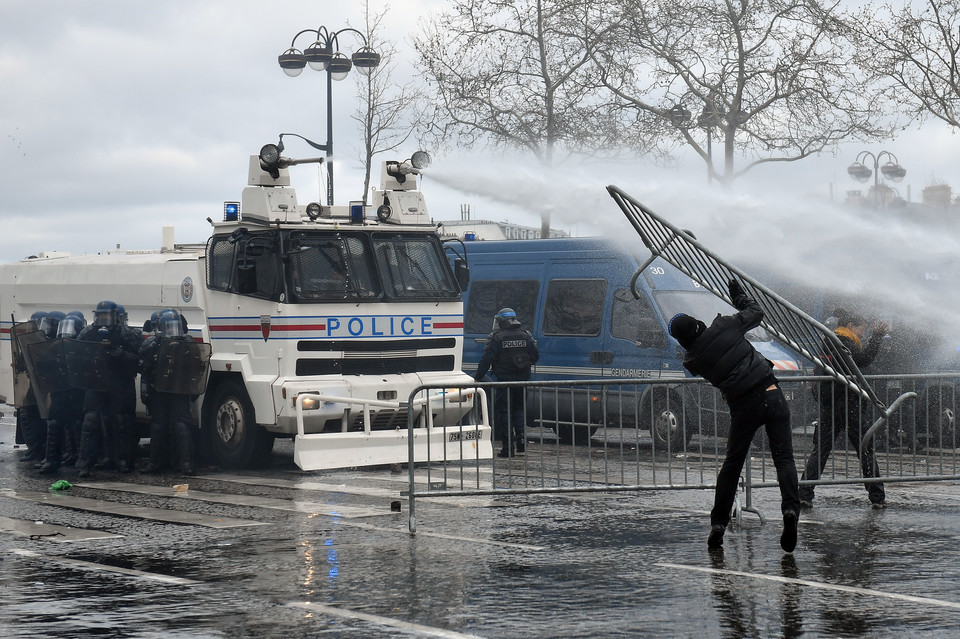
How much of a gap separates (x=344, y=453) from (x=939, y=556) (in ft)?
21.5

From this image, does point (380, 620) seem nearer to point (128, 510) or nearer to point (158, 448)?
Answer: point (128, 510)

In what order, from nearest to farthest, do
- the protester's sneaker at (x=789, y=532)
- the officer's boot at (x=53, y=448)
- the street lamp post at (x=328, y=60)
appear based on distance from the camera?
the protester's sneaker at (x=789, y=532) < the officer's boot at (x=53, y=448) < the street lamp post at (x=328, y=60)

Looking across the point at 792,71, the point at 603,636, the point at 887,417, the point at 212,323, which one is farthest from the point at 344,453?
the point at 792,71

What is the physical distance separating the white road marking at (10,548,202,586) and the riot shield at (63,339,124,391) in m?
4.78

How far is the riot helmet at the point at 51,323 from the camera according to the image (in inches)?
593

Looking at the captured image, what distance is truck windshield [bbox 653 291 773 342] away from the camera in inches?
622

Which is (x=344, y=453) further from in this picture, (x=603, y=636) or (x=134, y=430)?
(x=603, y=636)

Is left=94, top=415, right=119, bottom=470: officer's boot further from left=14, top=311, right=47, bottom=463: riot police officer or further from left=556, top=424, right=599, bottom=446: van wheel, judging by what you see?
left=556, top=424, right=599, bottom=446: van wheel

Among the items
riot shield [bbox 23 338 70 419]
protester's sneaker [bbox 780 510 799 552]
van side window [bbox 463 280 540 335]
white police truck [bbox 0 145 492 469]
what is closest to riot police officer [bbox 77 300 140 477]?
riot shield [bbox 23 338 70 419]

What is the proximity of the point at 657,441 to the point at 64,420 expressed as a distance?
7169mm

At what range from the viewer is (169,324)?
14.0 meters

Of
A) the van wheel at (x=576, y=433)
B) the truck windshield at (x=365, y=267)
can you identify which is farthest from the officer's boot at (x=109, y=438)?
the van wheel at (x=576, y=433)

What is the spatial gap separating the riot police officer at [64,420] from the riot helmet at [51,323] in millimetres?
792

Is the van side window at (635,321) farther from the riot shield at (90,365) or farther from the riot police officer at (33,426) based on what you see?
the riot police officer at (33,426)
